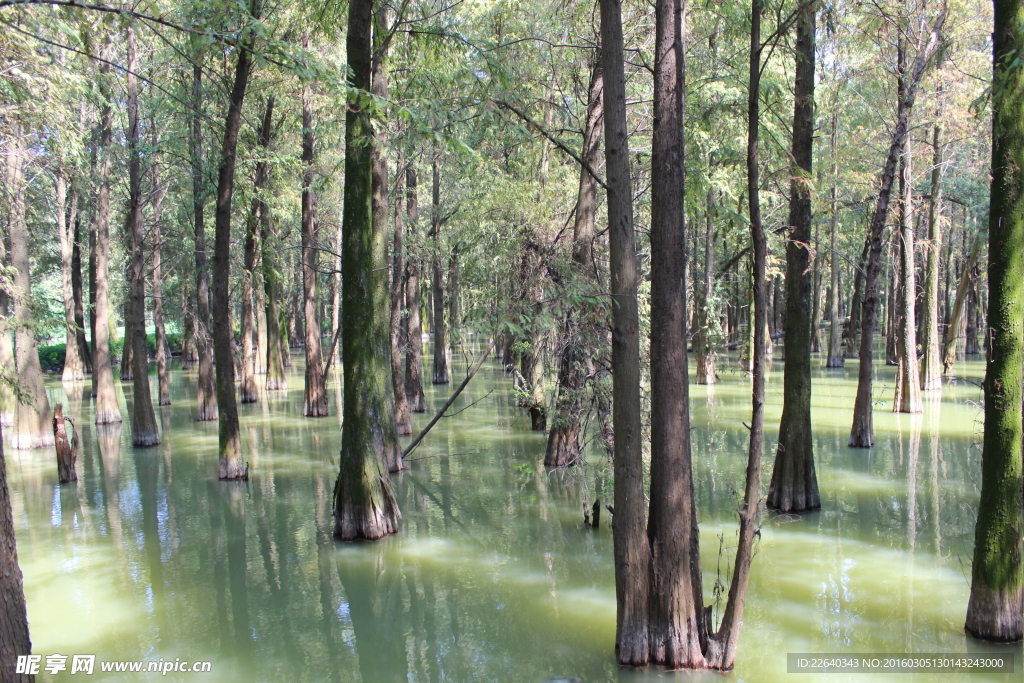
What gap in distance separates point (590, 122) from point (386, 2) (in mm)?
4267

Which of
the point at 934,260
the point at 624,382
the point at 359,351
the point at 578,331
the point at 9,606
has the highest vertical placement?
the point at 934,260

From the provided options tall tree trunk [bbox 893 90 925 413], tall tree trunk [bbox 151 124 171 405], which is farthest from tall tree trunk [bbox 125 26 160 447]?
tall tree trunk [bbox 893 90 925 413]

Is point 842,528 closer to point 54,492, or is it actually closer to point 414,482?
point 414,482

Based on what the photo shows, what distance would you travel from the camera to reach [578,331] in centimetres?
823

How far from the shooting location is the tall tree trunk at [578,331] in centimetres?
824

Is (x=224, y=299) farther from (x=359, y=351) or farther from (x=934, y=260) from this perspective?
(x=934, y=260)

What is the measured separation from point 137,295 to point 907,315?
18.9 m

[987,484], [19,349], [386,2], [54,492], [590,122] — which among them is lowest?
[54,492]

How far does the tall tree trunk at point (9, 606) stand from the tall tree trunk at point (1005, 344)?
24.8ft

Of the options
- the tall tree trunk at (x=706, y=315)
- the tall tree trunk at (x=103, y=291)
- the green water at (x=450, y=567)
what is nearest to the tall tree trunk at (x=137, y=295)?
the tall tree trunk at (x=103, y=291)

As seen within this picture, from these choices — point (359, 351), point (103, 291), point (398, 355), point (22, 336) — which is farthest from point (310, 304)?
point (359, 351)

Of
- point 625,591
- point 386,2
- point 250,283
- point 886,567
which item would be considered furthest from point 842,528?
point 250,283

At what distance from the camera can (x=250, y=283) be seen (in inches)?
952

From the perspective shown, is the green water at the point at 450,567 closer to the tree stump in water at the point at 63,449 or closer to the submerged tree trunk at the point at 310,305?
the tree stump in water at the point at 63,449
